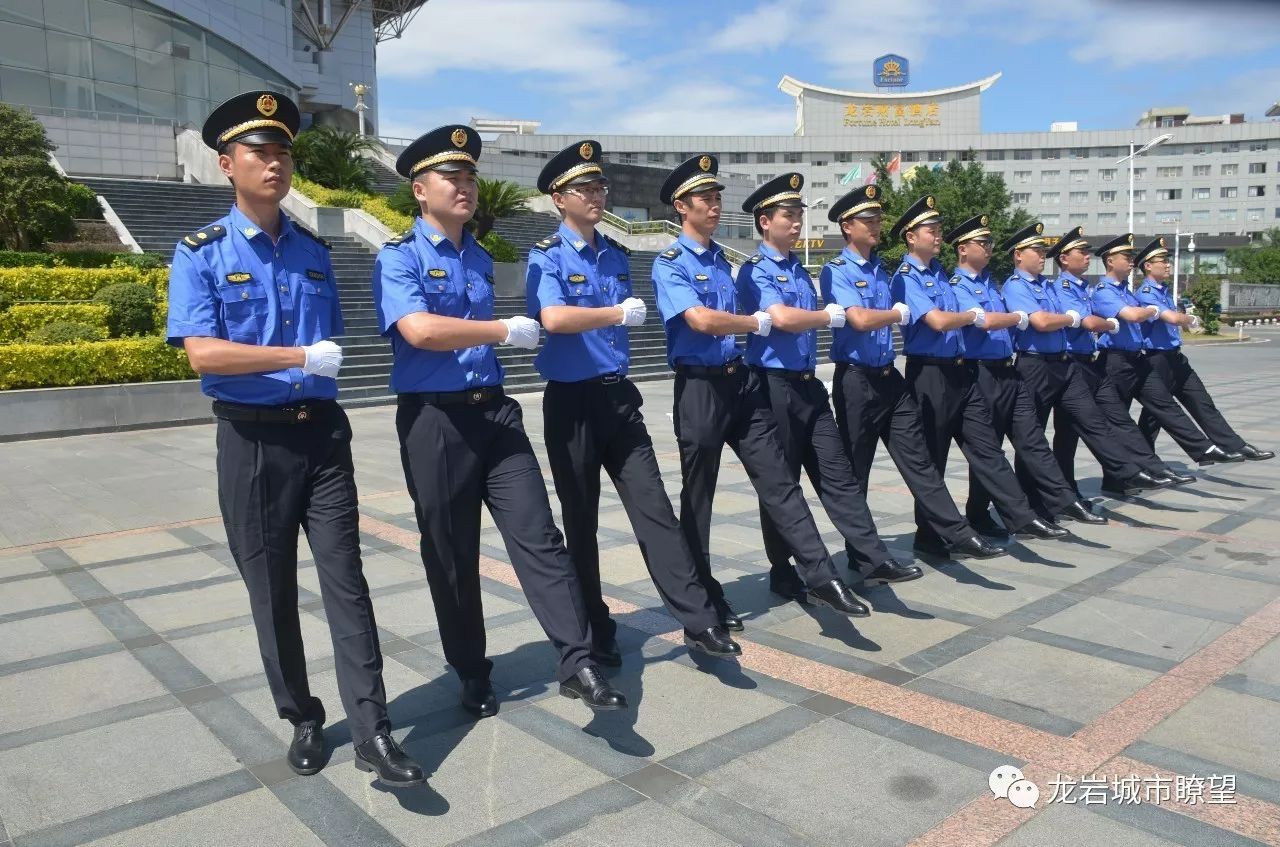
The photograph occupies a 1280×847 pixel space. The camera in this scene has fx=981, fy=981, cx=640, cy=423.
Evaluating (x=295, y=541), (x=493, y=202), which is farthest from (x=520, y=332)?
(x=493, y=202)

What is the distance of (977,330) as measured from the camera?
633cm

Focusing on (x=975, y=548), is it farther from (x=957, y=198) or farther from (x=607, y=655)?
(x=957, y=198)

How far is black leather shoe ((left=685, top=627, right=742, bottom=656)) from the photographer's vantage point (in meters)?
4.12

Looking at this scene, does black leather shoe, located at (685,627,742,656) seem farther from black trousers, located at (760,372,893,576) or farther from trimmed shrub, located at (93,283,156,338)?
trimmed shrub, located at (93,283,156,338)

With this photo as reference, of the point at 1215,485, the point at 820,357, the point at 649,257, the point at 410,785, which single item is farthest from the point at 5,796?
the point at 649,257

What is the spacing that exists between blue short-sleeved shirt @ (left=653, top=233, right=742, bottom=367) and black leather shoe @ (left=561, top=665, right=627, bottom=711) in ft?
5.48

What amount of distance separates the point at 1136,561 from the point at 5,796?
5867 millimetres

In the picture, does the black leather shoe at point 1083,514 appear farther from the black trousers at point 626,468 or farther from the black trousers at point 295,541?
the black trousers at point 295,541

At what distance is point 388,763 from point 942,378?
4120mm

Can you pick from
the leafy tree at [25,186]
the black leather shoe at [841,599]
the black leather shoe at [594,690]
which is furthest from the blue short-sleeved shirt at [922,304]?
the leafy tree at [25,186]

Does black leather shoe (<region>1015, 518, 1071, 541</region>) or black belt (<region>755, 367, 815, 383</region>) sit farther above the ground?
black belt (<region>755, 367, 815, 383</region>)

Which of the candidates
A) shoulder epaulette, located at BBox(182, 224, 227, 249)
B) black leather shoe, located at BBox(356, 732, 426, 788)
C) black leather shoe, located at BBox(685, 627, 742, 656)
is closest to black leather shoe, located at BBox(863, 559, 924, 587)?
black leather shoe, located at BBox(685, 627, 742, 656)

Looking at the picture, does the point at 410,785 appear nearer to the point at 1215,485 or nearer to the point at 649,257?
the point at 1215,485

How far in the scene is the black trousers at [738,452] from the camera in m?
4.57
